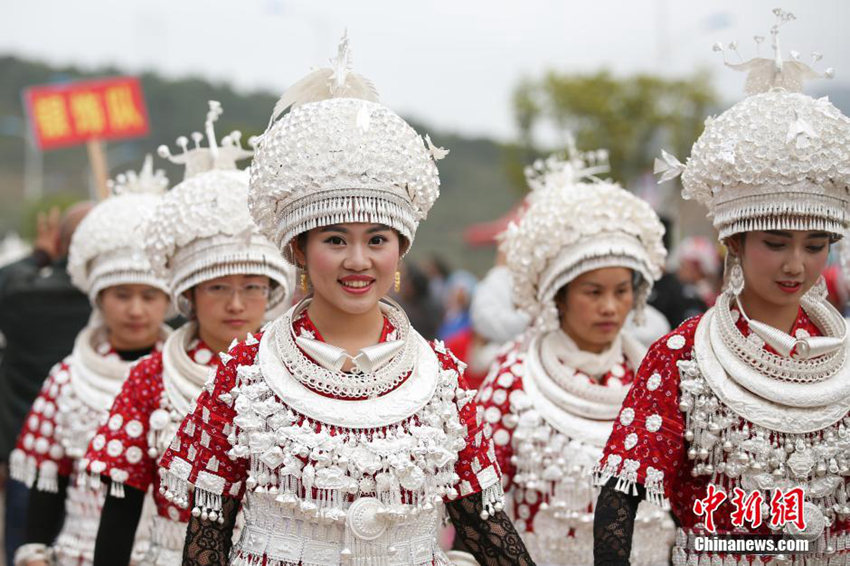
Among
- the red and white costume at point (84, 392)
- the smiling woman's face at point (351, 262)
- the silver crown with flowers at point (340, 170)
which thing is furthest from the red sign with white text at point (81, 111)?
the smiling woman's face at point (351, 262)

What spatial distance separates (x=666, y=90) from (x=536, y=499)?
80.8 ft

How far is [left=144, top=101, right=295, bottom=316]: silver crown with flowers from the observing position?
4395 millimetres

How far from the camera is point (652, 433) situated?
11.4 feet

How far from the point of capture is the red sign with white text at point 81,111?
16234mm

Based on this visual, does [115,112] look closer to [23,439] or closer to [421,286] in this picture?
[421,286]

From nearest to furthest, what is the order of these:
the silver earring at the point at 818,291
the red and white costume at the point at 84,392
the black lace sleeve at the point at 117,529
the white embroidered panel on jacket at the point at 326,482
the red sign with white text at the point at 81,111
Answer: the white embroidered panel on jacket at the point at 326,482
the silver earring at the point at 818,291
the black lace sleeve at the point at 117,529
the red and white costume at the point at 84,392
the red sign with white text at the point at 81,111

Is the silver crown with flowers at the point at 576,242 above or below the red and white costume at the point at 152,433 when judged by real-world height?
above

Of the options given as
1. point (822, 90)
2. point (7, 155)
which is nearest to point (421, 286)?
point (822, 90)

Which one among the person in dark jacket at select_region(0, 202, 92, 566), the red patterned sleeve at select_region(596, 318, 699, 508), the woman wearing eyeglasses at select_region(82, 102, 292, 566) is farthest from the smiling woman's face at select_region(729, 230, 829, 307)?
the person in dark jacket at select_region(0, 202, 92, 566)

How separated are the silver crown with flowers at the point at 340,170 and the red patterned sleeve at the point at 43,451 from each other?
2.09 m

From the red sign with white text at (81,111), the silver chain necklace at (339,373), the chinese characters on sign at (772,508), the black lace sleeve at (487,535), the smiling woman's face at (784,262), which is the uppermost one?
the red sign with white text at (81,111)

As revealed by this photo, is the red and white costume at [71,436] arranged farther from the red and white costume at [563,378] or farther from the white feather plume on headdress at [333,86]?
the white feather plume on headdress at [333,86]

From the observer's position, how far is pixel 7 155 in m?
62.4

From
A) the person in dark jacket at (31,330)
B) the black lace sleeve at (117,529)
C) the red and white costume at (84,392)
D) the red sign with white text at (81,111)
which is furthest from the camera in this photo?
the red sign with white text at (81,111)
